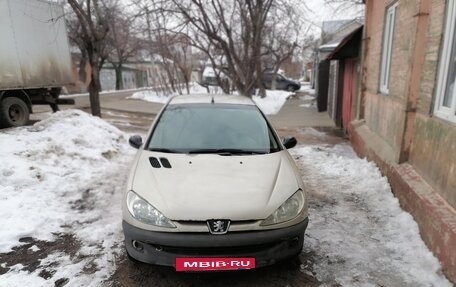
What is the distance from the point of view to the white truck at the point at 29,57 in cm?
742

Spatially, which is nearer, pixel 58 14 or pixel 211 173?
pixel 211 173

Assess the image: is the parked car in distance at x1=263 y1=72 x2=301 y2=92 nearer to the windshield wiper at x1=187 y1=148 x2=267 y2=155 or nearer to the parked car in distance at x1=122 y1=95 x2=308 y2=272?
the windshield wiper at x1=187 y1=148 x2=267 y2=155

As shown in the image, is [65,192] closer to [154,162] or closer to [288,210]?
[154,162]

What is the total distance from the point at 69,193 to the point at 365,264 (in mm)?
4020

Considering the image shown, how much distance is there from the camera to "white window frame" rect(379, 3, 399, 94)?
6215mm

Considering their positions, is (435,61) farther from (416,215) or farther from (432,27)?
(416,215)

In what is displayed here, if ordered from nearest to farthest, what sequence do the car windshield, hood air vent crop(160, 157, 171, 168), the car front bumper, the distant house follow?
1. the car front bumper
2. hood air vent crop(160, 157, 171, 168)
3. the car windshield
4. the distant house

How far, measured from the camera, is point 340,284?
9.78 feet

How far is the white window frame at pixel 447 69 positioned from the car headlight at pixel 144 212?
3105mm

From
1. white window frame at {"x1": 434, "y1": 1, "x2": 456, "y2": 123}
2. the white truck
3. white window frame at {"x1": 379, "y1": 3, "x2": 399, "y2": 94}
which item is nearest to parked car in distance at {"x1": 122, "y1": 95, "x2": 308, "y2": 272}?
white window frame at {"x1": 434, "y1": 1, "x2": 456, "y2": 123}

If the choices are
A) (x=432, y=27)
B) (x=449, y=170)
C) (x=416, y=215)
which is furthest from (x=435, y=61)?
(x=416, y=215)

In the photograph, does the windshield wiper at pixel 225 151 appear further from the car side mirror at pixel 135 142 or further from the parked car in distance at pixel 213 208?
the car side mirror at pixel 135 142

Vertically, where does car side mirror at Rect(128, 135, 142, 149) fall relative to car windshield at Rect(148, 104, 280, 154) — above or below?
below

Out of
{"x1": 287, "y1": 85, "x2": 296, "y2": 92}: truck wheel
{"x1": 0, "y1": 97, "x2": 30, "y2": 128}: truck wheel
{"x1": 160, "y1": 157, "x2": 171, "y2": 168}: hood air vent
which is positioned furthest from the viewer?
{"x1": 287, "y1": 85, "x2": 296, "y2": 92}: truck wheel
